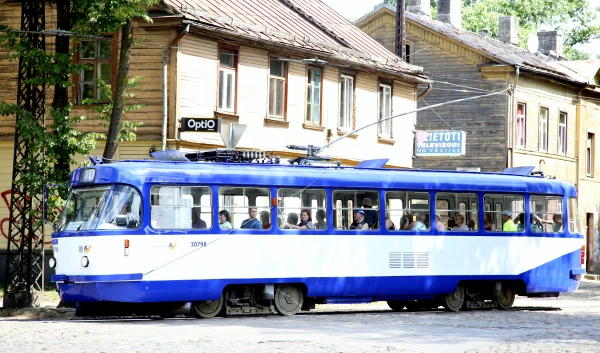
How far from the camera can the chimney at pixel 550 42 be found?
5722 centimetres

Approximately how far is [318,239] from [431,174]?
3004mm

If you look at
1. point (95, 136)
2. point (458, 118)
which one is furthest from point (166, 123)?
point (458, 118)

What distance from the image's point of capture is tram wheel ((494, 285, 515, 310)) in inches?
925

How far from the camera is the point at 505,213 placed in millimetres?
23562

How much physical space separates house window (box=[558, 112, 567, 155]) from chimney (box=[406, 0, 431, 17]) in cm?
730

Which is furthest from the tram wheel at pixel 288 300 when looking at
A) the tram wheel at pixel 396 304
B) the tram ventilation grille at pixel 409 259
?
the tram wheel at pixel 396 304

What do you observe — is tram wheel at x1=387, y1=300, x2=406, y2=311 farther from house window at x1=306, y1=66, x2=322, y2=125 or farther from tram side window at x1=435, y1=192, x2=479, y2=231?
house window at x1=306, y1=66, x2=322, y2=125

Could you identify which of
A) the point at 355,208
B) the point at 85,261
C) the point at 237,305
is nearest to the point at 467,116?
the point at 355,208

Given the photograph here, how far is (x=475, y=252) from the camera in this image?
22.9 m

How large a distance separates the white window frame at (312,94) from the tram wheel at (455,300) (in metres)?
11.1

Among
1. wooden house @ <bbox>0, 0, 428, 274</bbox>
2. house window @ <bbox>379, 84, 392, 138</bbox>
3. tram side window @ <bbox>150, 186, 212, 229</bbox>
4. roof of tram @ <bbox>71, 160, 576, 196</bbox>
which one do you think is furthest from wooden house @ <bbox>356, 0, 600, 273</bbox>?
tram side window @ <bbox>150, 186, 212, 229</bbox>

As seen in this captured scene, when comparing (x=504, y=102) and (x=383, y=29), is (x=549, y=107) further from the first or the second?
(x=383, y=29)

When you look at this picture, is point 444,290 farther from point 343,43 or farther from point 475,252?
point 343,43

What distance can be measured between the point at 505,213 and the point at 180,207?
24.1 ft
